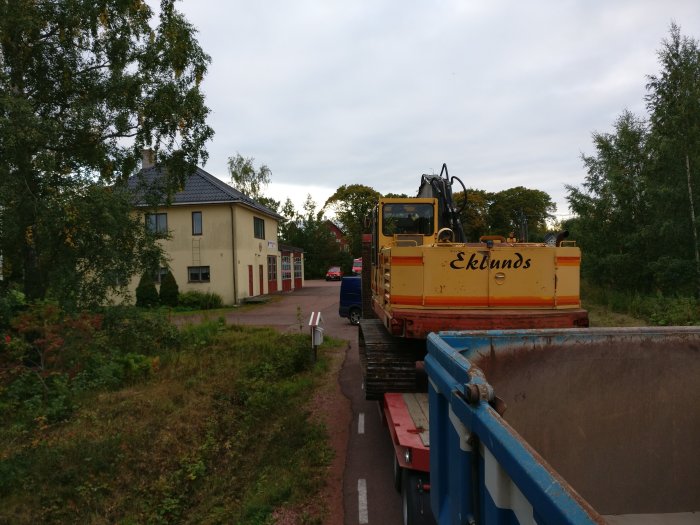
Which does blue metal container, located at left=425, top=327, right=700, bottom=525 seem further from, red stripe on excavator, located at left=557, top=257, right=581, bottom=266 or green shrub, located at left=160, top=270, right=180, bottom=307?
green shrub, located at left=160, top=270, right=180, bottom=307

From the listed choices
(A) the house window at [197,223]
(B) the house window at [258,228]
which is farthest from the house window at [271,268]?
(A) the house window at [197,223]

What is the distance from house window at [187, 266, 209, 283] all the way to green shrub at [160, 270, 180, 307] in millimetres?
1599

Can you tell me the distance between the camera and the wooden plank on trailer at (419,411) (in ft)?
13.5

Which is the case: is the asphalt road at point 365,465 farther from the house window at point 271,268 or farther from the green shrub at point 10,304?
the house window at point 271,268

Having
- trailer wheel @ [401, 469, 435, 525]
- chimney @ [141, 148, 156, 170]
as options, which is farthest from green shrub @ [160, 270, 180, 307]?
trailer wheel @ [401, 469, 435, 525]

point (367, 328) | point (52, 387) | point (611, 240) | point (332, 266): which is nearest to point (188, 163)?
point (52, 387)

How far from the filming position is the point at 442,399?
2.53m

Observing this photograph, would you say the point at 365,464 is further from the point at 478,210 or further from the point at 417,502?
the point at 478,210

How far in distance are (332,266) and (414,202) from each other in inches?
1897

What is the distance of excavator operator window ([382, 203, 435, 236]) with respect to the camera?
7.96m

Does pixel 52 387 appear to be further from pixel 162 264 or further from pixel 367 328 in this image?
pixel 367 328

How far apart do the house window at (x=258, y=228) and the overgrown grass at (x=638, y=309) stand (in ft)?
58.4

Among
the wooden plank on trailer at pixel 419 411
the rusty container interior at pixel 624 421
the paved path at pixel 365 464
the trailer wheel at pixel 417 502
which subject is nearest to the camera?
the rusty container interior at pixel 624 421

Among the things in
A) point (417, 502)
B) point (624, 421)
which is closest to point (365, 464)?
point (417, 502)
